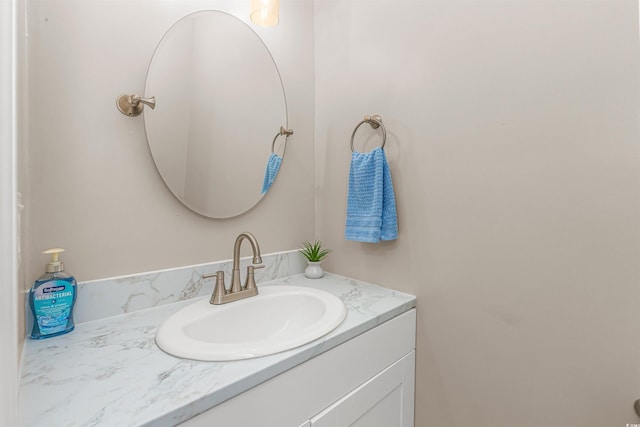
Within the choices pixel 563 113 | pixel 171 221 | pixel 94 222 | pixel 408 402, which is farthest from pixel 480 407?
pixel 94 222

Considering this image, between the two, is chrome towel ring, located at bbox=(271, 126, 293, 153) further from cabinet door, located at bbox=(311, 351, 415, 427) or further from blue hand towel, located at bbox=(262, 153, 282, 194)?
cabinet door, located at bbox=(311, 351, 415, 427)

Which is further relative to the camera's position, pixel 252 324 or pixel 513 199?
pixel 252 324

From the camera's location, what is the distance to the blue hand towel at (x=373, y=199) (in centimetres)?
112

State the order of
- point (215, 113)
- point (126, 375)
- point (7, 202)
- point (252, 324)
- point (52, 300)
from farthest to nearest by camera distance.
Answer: point (215, 113), point (252, 324), point (52, 300), point (126, 375), point (7, 202)

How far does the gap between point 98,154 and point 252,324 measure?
0.70m

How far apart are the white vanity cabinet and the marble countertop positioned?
0.10ft

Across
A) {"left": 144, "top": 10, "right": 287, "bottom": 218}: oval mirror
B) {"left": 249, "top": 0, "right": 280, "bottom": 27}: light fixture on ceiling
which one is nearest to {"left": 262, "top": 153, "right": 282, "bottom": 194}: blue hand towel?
{"left": 144, "top": 10, "right": 287, "bottom": 218}: oval mirror

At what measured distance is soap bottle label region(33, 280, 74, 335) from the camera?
2.49ft

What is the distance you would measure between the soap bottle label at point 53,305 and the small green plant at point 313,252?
2.73 ft

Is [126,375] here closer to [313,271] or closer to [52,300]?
[52,300]

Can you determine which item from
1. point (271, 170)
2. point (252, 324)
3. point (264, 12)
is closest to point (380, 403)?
point (252, 324)

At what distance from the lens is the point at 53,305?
773 millimetres

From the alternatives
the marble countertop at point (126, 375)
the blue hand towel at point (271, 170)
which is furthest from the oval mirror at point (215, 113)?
the marble countertop at point (126, 375)

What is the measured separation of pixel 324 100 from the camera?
1.43 meters
